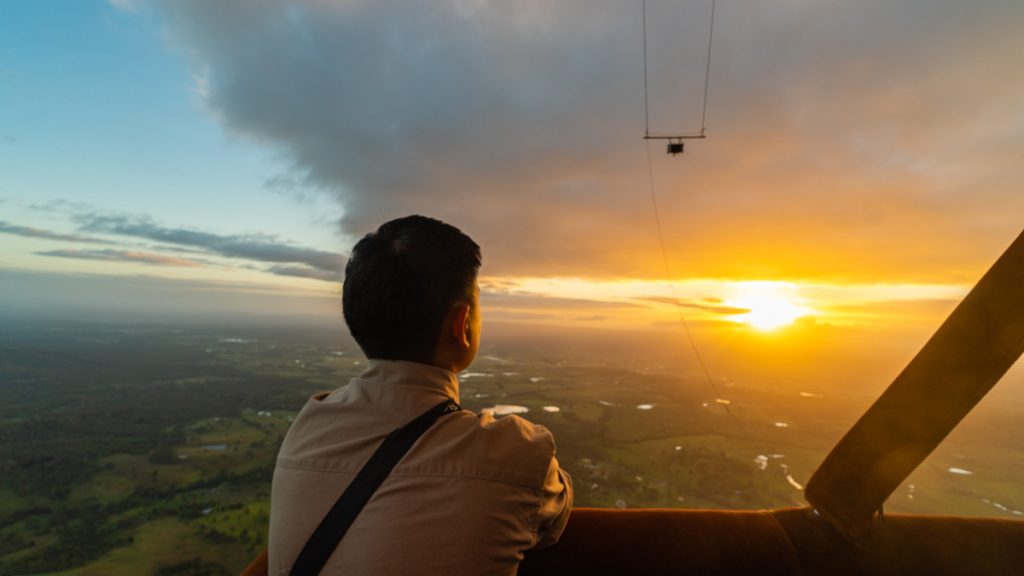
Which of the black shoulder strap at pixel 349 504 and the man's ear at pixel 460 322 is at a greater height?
the man's ear at pixel 460 322

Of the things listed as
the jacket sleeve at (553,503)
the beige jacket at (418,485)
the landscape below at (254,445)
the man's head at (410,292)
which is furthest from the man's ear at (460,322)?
the jacket sleeve at (553,503)

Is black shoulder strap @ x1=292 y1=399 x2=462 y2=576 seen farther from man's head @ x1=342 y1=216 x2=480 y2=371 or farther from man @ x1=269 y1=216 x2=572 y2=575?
man's head @ x1=342 y1=216 x2=480 y2=371

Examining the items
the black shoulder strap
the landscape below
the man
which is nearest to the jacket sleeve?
the man

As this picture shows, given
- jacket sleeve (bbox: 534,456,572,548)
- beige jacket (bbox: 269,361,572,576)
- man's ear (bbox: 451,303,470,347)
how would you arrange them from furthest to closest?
man's ear (bbox: 451,303,470,347)
jacket sleeve (bbox: 534,456,572,548)
beige jacket (bbox: 269,361,572,576)

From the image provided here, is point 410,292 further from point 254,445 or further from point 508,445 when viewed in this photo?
point 254,445

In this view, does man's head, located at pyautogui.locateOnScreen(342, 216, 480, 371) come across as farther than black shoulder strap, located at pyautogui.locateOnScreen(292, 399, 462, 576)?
Yes

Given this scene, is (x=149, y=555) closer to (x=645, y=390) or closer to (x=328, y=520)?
(x=328, y=520)

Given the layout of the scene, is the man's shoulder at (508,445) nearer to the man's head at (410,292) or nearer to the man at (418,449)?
the man at (418,449)

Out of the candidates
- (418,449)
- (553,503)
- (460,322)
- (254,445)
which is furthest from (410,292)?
(254,445)

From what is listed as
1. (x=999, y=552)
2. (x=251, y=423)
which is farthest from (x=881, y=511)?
(x=251, y=423)
